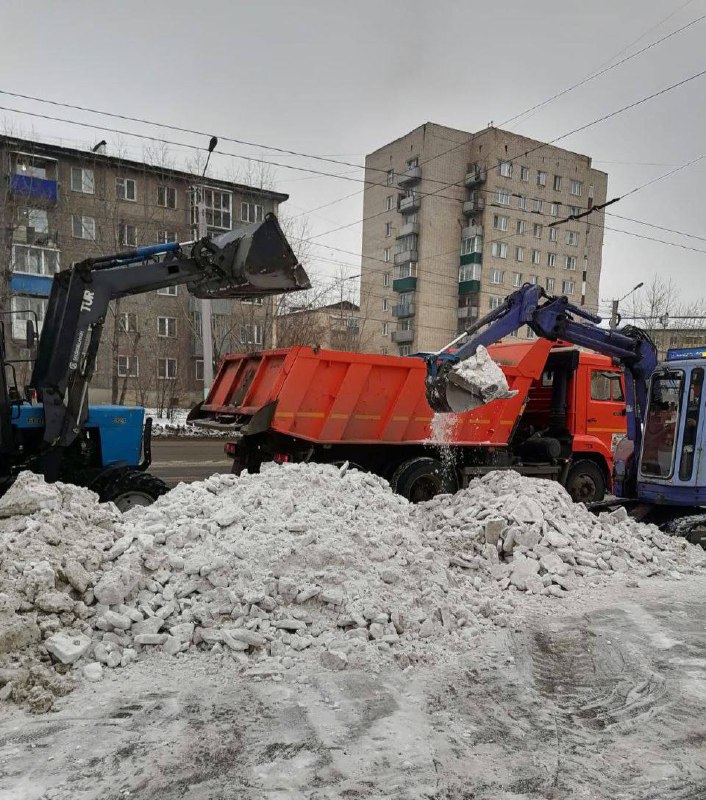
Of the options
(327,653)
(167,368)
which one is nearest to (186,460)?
(327,653)

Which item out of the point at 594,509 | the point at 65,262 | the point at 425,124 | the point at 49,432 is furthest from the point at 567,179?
the point at 49,432

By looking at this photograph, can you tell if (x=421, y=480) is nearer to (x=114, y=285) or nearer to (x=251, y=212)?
(x=114, y=285)

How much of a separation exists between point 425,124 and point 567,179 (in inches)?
490

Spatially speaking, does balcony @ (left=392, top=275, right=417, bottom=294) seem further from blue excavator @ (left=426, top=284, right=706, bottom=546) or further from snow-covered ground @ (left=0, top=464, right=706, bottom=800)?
snow-covered ground @ (left=0, top=464, right=706, bottom=800)

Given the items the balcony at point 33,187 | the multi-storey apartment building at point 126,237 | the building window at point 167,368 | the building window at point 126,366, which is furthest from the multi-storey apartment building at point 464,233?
the balcony at point 33,187

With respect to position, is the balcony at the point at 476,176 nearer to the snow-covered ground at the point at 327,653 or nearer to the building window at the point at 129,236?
the building window at the point at 129,236

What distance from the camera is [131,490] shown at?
673 cm

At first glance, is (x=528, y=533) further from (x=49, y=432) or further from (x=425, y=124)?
(x=425, y=124)

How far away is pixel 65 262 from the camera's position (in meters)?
29.4

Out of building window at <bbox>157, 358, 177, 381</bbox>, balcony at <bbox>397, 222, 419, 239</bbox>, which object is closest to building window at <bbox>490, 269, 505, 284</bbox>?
balcony at <bbox>397, 222, 419, 239</bbox>

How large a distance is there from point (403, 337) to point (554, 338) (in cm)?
3702

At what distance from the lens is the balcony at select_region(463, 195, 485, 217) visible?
43.9 metres

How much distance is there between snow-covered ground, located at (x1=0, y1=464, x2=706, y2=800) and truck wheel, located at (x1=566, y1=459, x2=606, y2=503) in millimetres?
3777

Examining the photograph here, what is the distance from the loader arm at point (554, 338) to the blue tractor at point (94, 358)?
2153mm
